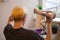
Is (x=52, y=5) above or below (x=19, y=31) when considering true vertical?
above

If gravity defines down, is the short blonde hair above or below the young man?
above

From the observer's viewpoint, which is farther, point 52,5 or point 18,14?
point 52,5

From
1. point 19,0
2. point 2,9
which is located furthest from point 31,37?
point 19,0

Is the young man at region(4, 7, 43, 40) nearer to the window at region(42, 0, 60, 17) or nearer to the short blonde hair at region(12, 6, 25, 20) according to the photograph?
the short blonde hair at region(12, 6, 25, 20)

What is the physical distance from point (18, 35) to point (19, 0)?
2.90 ft

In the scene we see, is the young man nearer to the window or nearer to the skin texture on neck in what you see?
the skin texture on neck

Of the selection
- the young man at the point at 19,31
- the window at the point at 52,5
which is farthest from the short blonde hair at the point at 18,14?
the window at the point at 52,5

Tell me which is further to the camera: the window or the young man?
the window

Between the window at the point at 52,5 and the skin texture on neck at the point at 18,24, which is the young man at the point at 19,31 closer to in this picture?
the skin texture on neck at the point at 18,24

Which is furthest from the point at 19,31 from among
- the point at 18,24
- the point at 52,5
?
the point at 52,5

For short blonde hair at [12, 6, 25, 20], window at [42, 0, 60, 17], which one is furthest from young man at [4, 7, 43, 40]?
window at [42, 0, 60, 17]

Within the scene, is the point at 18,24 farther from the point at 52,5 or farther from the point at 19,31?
the point at 52,5

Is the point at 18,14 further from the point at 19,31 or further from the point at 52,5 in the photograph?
the point at 52,5

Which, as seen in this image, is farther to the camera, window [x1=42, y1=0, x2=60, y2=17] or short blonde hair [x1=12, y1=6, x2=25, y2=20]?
window [x1=42, y1=0, x2=60, y2=17]
